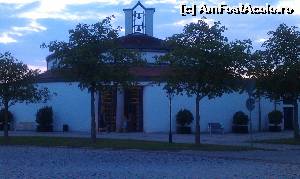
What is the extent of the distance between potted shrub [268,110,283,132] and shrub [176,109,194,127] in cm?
798

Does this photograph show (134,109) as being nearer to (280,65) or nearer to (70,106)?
(70,106)

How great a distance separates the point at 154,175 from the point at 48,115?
34395 millimetres

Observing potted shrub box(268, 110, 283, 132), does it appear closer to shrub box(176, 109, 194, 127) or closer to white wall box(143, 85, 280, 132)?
white wall box(143, 85, 280, 132)

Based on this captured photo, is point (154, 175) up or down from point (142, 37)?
down

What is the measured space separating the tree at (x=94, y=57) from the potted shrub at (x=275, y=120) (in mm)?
21003

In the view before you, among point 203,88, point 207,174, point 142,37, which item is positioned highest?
point 142,37

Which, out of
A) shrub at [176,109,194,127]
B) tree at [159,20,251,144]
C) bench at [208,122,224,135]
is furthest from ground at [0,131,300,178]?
bench at [208,122,224,135]

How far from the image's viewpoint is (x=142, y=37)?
56875 millimetres

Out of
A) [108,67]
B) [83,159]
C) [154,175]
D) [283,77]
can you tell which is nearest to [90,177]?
[154,175]

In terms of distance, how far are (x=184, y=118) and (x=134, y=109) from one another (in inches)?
184

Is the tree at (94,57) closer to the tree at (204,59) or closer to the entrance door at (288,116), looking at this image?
the tree at (204,59)

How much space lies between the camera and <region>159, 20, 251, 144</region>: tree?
30.1m

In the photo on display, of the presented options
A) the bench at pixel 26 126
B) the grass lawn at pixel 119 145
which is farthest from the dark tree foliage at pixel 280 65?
the bench at pixel 26 126

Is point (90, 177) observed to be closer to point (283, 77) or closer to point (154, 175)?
point (154, 175)
